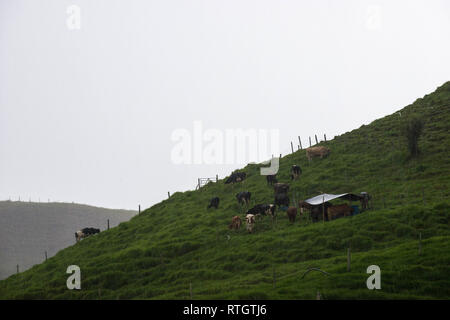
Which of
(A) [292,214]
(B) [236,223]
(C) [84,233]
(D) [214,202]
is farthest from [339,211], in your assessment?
(C) [84,233]

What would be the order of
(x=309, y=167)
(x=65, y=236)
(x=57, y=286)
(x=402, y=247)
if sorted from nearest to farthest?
1. (x=402, y=247)
2. (x=57, y=286)
3. (x=309, y=167)
4. (x=65, y=236)

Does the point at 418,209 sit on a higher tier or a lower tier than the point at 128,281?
higher

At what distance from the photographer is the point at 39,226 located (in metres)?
119

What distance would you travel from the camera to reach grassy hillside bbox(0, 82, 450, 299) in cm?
2420

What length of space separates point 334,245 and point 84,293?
1742cm

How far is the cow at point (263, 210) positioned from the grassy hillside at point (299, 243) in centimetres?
102

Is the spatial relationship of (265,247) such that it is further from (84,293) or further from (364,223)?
(84,293)

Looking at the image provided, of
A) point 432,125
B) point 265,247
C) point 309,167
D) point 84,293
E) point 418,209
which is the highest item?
point 432,125

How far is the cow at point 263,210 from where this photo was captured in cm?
4025

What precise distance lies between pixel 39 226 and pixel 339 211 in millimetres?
99306

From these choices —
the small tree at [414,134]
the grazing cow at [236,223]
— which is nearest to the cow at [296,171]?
the small tree at [414,134]
